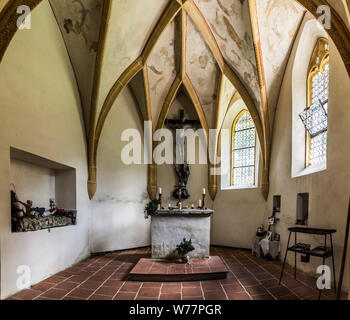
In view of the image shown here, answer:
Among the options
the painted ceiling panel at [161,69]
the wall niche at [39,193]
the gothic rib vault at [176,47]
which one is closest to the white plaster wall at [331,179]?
the gothic rib vault at [176,47]

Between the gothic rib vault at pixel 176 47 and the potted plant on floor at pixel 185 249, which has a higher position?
the gothic rib vault at pixel 176 47

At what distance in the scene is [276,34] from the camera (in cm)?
579

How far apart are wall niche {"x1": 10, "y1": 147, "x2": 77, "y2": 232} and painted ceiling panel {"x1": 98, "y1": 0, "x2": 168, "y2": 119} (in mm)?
2360

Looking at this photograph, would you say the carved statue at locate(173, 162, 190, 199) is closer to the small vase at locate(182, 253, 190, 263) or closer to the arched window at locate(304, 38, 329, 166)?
the small vase at locate(182, 253, 190, 263)

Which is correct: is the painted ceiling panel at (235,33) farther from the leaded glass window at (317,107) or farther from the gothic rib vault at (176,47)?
the leaded glass window at (317,107)

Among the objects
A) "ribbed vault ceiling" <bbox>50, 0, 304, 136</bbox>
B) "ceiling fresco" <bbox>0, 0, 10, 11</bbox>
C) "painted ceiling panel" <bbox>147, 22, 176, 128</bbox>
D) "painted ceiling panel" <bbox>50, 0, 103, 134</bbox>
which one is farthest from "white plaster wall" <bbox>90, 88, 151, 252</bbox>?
"ceiling fresco" <bbox>0, 0, 10, 11</bbox>

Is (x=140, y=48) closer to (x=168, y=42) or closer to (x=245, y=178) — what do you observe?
(x=168, y=42)

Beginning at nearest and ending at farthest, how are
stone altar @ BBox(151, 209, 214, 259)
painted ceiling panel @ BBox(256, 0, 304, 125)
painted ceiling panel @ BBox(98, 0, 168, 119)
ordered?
painted ceiling panel @ BBox(256, 0, 304, 125) → painted ceiling panel @ BBox(98, 0, 168, 119) → stone altar @ BBox(151, 209, 214, 259)

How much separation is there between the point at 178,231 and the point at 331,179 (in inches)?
140

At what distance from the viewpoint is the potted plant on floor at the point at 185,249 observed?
556 cm

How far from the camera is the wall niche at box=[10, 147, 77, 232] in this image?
4.19 metres

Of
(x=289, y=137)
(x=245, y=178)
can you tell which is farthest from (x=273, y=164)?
(x=245, y=178)

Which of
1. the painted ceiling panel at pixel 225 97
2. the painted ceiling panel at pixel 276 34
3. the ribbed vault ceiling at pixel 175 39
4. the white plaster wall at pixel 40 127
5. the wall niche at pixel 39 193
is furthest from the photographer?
the painted ceiling panel at pixel 225 97

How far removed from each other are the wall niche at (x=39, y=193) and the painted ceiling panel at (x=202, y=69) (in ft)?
17.0
